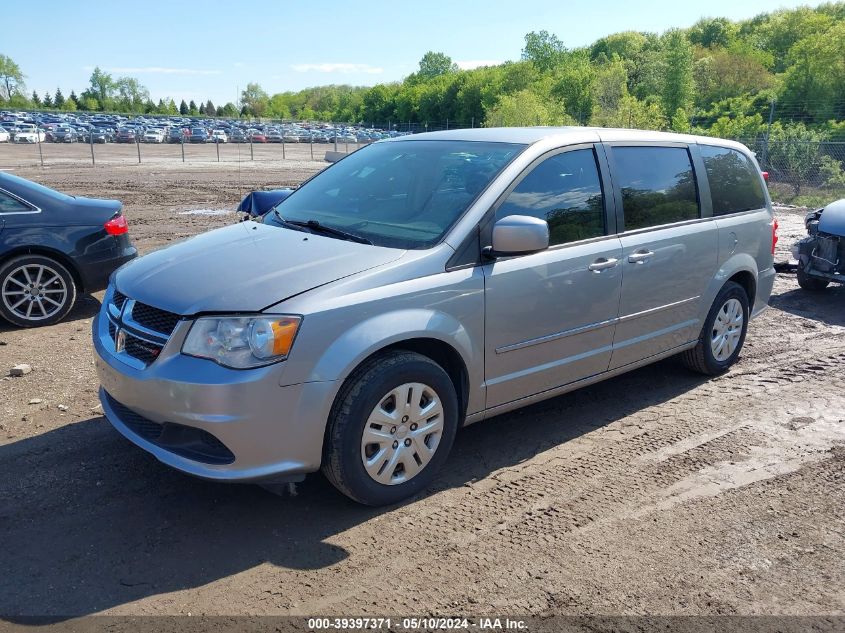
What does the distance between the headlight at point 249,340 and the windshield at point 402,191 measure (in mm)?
882

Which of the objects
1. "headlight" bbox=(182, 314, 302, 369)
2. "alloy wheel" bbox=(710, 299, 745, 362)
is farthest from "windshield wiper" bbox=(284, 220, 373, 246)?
"alloy wheel" bbox=(710, 299, 745, 362)

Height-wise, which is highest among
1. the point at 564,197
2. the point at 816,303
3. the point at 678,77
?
the point at 678,77

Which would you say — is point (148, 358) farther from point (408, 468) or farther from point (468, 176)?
point (468, 176)

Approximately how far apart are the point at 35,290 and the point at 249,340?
177 inches

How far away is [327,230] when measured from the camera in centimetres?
417

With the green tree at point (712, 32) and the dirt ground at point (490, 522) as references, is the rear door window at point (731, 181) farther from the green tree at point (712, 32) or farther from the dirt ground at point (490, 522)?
the green tree at point (712, 32)

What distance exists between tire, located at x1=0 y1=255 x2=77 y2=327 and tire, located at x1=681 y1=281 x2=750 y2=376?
5591 mm

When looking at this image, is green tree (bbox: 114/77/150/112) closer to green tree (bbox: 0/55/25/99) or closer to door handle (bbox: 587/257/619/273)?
green tree (bbox: 0/55/25/99)

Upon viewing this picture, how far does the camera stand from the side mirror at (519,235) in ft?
12.4

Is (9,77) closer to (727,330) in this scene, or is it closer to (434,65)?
(434,65)

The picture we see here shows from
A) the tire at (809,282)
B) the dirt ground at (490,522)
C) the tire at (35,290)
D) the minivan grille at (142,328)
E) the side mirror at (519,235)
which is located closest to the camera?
the dirt ground at (490,522)

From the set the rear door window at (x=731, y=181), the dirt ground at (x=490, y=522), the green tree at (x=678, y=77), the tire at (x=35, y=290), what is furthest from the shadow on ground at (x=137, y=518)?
the green tree at (x=678, y=77)

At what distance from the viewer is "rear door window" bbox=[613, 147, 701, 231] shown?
4.78 m

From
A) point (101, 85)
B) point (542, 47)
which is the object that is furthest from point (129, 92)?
point (542, 47)
